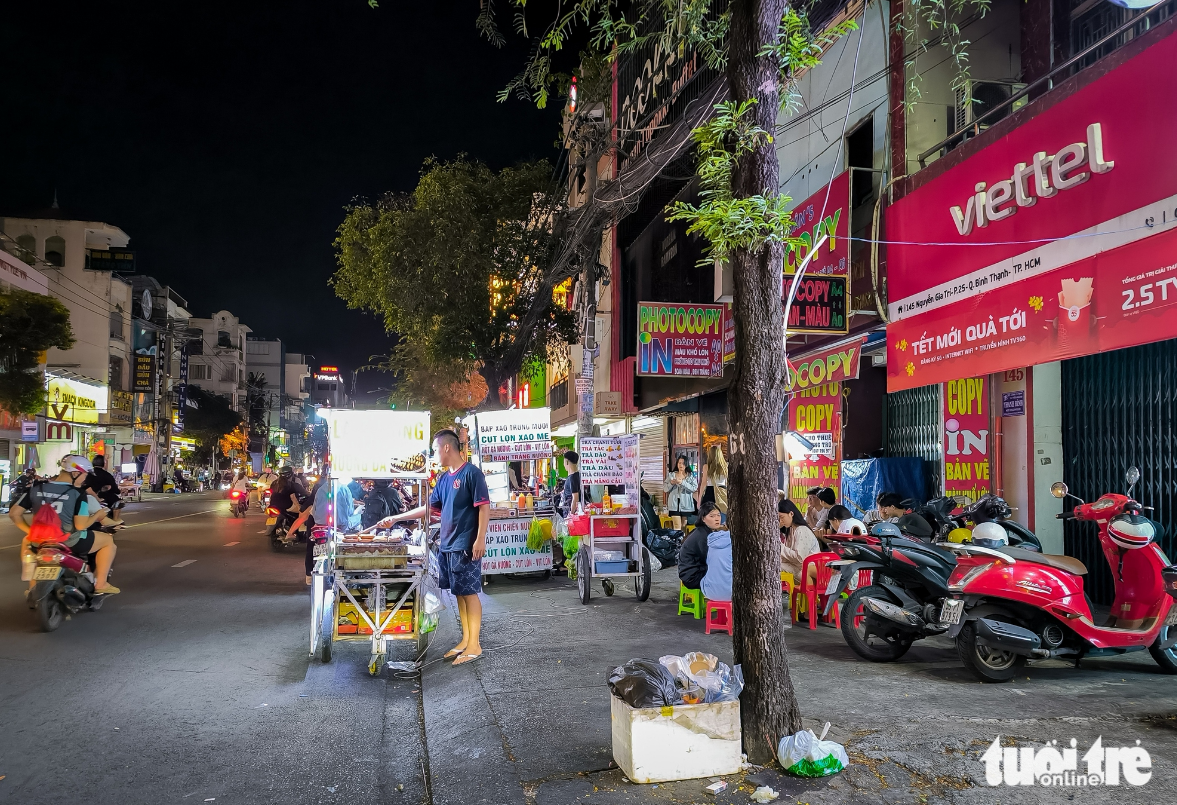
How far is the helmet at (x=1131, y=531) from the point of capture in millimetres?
6328

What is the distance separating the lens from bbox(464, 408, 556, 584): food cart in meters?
12.4

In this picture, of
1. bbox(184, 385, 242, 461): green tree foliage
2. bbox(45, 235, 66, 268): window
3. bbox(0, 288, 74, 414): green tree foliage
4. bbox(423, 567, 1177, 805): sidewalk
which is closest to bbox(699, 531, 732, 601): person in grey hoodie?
bbox(423, 567, 1177, 805): sidewalk

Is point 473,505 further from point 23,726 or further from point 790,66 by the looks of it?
point 790,66

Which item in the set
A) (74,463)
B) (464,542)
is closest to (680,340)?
(464,542)

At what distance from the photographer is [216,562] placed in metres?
15.5

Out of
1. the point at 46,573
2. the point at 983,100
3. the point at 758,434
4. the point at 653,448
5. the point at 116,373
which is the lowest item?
the point at 46,573

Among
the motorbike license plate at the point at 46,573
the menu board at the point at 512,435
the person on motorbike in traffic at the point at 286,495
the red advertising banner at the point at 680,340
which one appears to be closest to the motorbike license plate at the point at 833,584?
the menu board at the point at 512,435

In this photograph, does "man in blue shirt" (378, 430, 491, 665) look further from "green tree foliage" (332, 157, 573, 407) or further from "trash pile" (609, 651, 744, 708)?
"green tree foliage" (332, 157, 573, 407)

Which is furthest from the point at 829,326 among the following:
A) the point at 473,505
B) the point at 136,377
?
the point at 136,377

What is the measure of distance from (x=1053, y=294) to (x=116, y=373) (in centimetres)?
6772

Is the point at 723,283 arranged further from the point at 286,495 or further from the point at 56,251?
the point at 56,251

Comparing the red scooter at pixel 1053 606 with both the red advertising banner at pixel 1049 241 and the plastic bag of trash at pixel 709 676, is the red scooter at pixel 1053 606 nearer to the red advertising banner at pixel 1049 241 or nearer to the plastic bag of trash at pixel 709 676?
the red advertising banner at pixel 1049 241

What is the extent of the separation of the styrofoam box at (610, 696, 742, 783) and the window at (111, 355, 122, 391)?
221 ft

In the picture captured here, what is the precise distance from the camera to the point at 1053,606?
6207 millimetres
